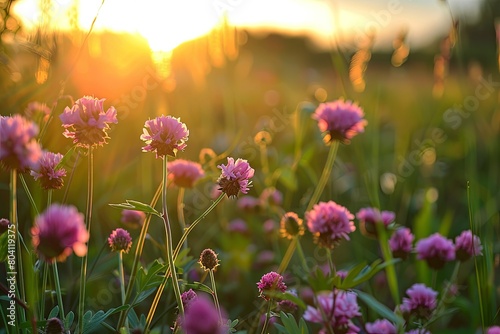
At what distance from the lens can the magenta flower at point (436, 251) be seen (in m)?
1.40

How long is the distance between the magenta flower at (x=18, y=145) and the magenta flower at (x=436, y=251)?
100 centimetres

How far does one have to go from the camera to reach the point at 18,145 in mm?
711

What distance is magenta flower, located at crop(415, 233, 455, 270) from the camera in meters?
1.40

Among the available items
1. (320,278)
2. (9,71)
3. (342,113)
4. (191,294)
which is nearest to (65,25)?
(9,71)

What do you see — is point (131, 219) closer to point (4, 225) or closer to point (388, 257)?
point (4, 225)

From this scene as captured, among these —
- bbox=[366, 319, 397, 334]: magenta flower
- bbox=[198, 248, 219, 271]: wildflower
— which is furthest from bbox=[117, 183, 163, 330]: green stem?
bbox=[366, 319, 397, 334]: magenta flower

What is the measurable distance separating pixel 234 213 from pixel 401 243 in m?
0.99

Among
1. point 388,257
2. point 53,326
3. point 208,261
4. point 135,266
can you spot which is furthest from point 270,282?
point 388,257

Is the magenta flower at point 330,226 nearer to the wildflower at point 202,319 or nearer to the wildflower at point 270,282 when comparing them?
the wildflower at point 270,282

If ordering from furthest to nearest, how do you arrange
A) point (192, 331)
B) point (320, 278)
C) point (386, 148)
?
point (386, 148) → point (320, 278) → point (192, 331)

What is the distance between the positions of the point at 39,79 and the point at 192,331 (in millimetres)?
1112

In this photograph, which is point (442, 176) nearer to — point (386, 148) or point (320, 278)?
point (386, 148)

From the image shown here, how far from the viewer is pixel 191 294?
39.5 inches

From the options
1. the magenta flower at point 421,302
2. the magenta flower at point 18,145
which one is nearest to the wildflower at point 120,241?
the magenta flower at point 18,145
